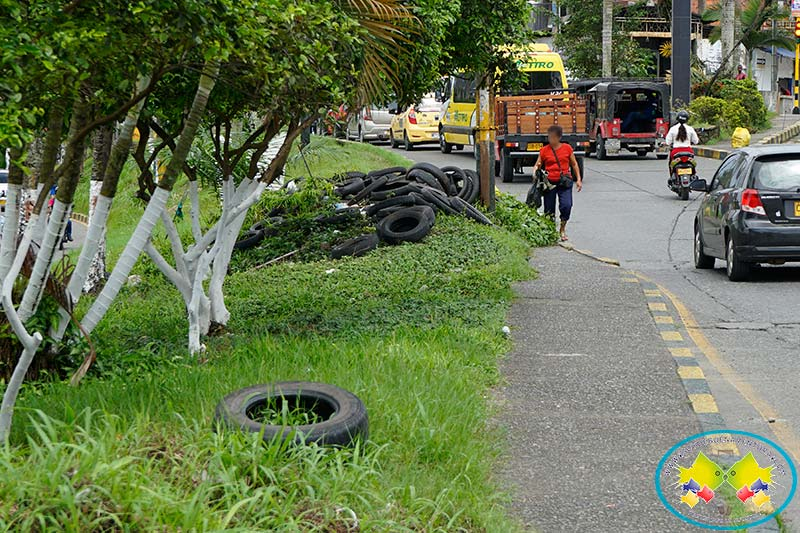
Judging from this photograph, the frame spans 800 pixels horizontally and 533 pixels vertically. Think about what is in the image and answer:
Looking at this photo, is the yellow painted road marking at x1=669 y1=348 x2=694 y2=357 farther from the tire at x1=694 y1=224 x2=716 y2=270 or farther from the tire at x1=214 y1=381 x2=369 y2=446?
the tire at x1=694 y1=224 x2=716 y2=270

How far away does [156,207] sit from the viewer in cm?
732

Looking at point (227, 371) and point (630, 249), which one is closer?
point (227, 371)

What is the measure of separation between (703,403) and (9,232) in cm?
422

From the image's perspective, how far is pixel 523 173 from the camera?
31.8 metres

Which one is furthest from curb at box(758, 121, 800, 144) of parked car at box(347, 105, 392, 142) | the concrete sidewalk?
the concrete sidewalk

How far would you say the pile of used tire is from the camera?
624 inches

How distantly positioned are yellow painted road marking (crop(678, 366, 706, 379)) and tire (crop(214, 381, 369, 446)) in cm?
319

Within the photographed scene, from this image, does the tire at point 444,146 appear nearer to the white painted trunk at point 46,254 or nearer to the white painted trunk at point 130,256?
the white painted trunk at point 130,256

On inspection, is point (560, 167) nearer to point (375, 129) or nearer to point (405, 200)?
point (405, 200)

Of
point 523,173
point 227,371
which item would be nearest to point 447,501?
point 227,371

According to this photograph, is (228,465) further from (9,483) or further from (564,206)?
(564,206)

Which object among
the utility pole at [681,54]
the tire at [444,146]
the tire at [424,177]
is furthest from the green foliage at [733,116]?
the tire at [424,177]

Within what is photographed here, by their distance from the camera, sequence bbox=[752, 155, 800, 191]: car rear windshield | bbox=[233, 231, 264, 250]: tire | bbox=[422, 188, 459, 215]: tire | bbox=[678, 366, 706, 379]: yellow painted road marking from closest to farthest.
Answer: bbox=[678, 366, 706, 379]: yellow painted road marking → bbox=[752, 155, 800, 191]: car rear windshield → bbox=[233, 231, 264, 250]: tire → bbox=[422, 188, 459, 215]: tire

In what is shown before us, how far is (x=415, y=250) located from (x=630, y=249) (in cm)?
407
